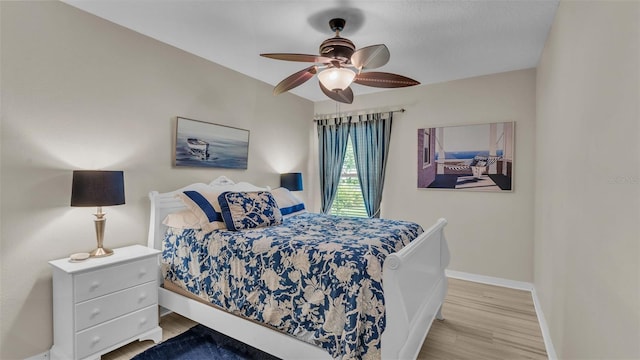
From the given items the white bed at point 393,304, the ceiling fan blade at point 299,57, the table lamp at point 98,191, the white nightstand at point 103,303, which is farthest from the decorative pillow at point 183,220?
the ceiling fan blade at point 299,57

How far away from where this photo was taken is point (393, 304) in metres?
1.65

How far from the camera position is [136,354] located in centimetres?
229

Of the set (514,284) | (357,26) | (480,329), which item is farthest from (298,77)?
(514,284)

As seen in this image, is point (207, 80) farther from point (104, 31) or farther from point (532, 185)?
point (532, 185)

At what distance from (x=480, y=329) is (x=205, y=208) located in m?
2.62

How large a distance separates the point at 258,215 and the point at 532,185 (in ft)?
10.3

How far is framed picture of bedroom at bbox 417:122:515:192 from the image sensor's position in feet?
12.0

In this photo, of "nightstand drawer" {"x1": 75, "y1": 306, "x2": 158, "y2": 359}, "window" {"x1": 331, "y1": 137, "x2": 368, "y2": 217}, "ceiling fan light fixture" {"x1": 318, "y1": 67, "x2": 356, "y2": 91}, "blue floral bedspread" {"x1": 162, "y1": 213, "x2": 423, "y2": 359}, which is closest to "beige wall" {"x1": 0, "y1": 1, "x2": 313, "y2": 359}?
"nightstand drawer" {"x1": 75, "y1": 306, "x2": 158, "y2": 359}

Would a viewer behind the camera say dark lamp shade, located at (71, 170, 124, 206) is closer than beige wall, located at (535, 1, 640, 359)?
No

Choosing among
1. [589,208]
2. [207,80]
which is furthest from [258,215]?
[589,208]

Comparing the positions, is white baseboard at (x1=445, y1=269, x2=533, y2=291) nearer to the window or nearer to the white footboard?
the white footboard

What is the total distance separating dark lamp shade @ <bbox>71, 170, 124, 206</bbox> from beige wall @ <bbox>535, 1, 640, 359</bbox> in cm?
279

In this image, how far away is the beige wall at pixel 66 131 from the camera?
6.75 ft

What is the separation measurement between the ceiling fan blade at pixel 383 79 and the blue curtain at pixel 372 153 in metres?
1.77
